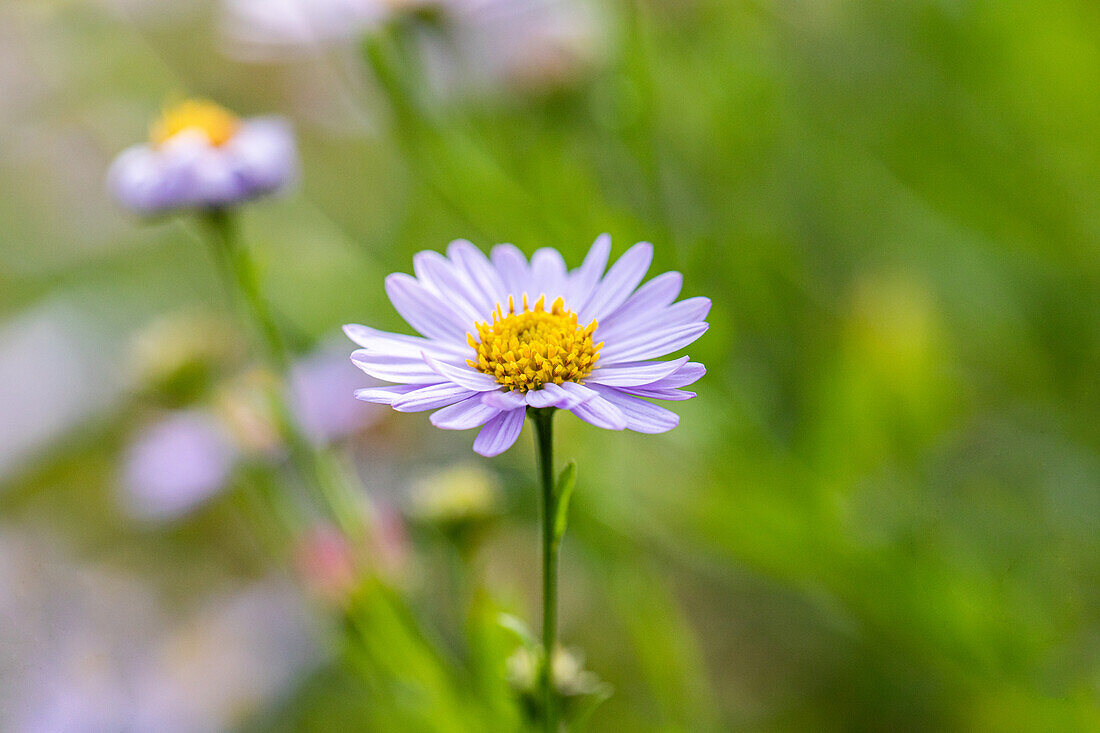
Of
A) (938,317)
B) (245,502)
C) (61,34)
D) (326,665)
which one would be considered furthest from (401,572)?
(61,34)

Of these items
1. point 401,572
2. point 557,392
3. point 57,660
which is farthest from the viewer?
point 57,660

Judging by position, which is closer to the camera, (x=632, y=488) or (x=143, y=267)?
(x=632, y=488)

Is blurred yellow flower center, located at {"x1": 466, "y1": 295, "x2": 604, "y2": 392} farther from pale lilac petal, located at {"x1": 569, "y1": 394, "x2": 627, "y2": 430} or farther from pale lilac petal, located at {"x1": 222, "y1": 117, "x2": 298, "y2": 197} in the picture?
pale lilac petal, located at {"x1": 222, "y1": 117, "x2": 298, "y2": 197}

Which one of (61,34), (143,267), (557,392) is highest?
(61,34)

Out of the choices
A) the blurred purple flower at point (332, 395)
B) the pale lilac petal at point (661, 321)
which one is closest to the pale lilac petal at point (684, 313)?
the pale lilac petal at point (661, 321)

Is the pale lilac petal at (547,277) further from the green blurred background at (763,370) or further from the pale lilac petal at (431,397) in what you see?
the green blurred background at (763,370)

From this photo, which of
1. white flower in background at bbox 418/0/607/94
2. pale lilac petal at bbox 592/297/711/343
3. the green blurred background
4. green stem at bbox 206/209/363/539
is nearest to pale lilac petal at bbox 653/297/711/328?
pale lilac petal at bbox 592/297/711/343

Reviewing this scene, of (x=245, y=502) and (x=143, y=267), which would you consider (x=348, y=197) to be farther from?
(x=245, y=502)

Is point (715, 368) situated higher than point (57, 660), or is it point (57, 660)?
point (715, 368)
